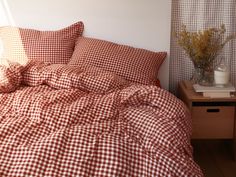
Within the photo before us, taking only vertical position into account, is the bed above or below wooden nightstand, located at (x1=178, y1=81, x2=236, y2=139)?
above

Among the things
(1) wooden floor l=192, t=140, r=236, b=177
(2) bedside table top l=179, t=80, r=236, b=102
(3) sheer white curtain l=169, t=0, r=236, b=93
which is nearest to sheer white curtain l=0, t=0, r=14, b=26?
(3) sheer white curtain l=169, t=0, r=236, b=93

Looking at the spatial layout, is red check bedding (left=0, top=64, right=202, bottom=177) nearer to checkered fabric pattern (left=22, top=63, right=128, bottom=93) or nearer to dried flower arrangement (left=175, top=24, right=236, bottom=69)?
checkered fabric pattern (left=22, top=63, right=128, bottom=93)

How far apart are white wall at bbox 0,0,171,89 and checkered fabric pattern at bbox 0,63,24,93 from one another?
71cm

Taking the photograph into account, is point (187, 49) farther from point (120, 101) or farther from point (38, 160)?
point (38, 160)

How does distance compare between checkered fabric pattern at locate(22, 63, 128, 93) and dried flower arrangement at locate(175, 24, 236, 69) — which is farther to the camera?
dried flower arrangement at locate(175, 24, 236, 69)

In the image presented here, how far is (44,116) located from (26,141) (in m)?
0.20

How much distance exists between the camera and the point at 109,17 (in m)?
2.68

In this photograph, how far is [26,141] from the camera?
1563 millimetres

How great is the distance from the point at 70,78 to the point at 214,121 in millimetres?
1077

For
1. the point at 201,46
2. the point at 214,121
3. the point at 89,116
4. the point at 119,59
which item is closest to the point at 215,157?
the point at 214,121

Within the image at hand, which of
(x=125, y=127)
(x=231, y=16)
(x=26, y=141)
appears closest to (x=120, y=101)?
(x=125, y=127)

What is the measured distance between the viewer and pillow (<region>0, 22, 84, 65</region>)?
2.52 meters

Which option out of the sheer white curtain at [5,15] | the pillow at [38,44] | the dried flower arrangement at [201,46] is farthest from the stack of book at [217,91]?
the sheer white curtain at [5,15]

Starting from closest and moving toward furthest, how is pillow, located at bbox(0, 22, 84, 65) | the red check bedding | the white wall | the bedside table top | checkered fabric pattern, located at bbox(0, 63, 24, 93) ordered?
the red check bedding < checkered fabric pattern, located at bbox(0, 63, 24, 93) < the bedside table top < pillow, located at bbox(0, 22, 84, 65) < the white wall
